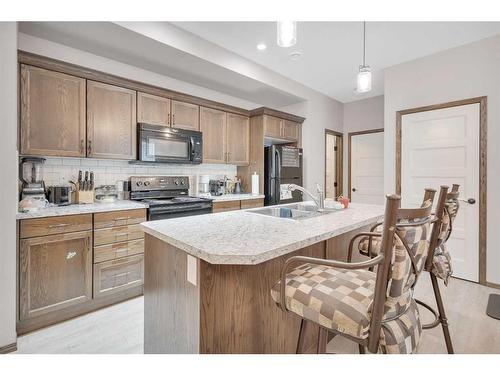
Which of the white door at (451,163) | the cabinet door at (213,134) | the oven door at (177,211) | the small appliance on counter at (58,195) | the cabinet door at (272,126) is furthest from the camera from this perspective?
the cabinet door at (272,126)

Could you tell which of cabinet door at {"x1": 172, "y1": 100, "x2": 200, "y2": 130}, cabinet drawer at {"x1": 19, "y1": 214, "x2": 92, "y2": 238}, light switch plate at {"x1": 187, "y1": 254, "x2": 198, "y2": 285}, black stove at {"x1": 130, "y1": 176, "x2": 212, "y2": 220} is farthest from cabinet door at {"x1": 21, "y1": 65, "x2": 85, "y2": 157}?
light switch plate at {"x1": 187, "y1": 254, "x2": 198, "y2": 285}

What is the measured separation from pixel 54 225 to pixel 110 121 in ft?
3.85

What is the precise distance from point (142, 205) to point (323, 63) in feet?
9.73

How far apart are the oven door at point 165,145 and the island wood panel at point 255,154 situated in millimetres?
1077

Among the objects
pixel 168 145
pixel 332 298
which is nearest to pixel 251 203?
pixel 168 145

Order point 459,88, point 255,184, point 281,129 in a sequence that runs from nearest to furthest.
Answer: point 459,88 < point 255,184 < point 281,129

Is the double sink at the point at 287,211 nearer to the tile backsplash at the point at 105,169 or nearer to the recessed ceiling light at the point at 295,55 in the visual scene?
the tile backsplash at the point at 105,169

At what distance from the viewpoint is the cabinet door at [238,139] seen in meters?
3.99

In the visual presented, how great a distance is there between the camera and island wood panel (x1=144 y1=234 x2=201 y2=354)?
120 centimetres

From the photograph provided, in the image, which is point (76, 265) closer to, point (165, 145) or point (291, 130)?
point (165, 145)

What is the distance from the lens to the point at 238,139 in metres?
4.12

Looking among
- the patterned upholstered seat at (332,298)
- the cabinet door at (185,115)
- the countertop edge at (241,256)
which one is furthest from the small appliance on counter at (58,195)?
the patterned upholstered seat at (332,298)

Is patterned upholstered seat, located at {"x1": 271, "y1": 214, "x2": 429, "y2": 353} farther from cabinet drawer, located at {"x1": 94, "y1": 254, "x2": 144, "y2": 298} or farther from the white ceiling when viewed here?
the white ceiling

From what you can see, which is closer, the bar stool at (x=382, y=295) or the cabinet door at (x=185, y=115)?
the bar stool at (x=382, y=295)
